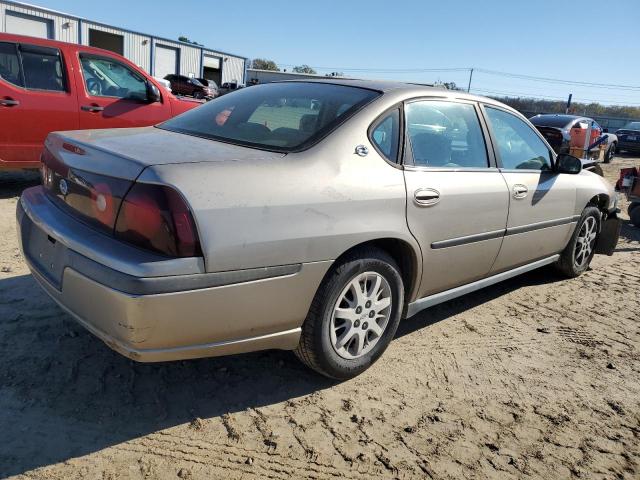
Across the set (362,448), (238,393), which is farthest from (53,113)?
(362,448)

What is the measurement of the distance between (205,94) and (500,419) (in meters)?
27.4

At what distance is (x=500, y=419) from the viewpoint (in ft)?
8.98

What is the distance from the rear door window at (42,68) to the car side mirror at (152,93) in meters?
1.03

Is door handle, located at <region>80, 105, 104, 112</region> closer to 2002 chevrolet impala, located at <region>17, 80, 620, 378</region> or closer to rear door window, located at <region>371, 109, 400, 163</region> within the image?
2002 chevrolet impala, located at <region>17, 80, 620, 378</region>

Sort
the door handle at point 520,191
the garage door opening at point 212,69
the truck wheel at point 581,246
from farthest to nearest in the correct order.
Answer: the garage door opening at point 212,69 → the truck wheel at point 581,246 → the door handle at point 520,191

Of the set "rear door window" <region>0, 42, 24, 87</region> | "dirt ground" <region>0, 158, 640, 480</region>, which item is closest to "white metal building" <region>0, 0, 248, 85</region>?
"rear door window" <region>0, 42, 24, 87</region>

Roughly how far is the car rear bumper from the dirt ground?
41cm

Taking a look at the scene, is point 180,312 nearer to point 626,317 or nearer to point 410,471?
point 410,471

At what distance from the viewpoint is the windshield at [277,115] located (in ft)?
9.14

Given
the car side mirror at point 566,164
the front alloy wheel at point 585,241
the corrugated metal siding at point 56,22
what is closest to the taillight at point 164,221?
the car side mirror at point 566,164

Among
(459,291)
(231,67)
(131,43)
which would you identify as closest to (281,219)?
(459,291)

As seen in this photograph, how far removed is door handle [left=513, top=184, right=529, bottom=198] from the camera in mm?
3732

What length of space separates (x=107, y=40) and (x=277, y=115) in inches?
1266

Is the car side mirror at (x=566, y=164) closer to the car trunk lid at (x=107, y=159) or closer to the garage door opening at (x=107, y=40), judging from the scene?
the car trunk lid at (x=107, y=159)
